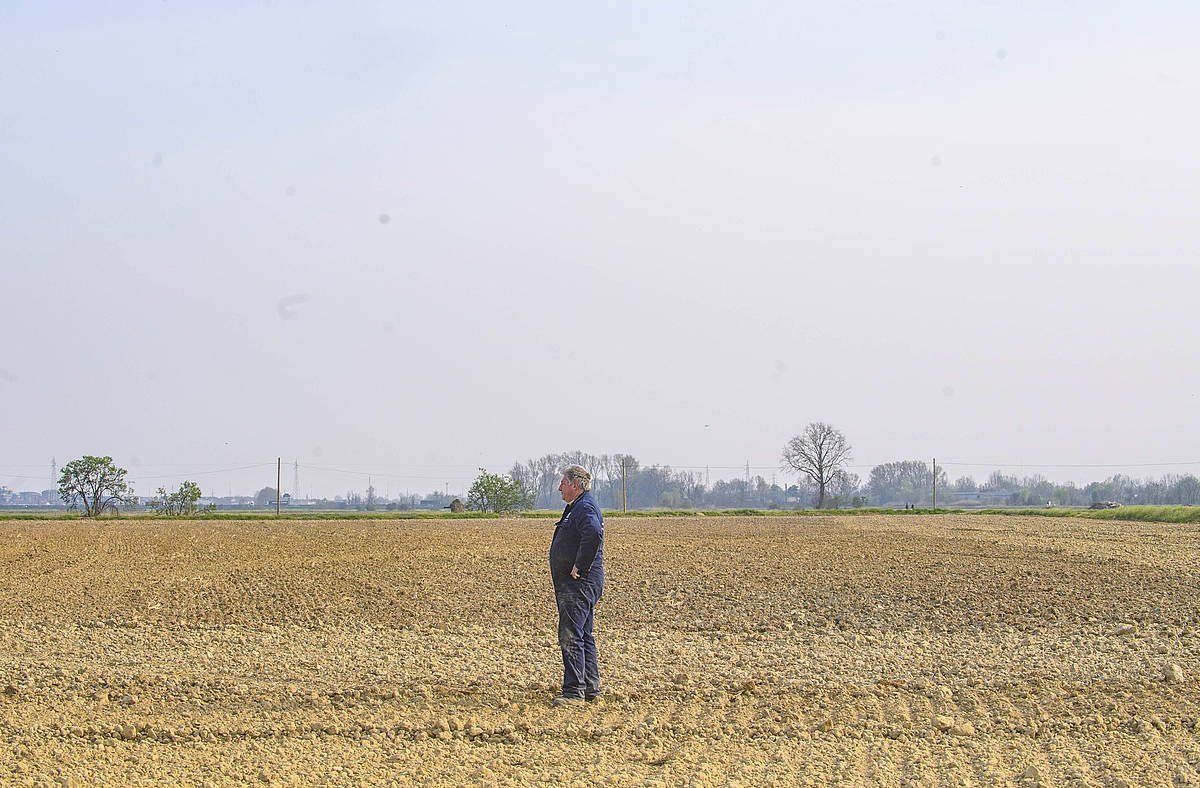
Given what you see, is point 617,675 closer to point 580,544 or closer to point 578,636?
point 578,636

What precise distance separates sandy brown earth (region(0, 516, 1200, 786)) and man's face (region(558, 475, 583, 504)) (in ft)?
5.43

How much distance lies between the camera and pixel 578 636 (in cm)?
996

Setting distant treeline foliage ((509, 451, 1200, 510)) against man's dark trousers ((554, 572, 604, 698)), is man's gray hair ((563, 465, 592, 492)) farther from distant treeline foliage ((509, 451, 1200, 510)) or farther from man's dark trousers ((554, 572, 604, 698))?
distant treeline foliage ((509, 451, 1200, 510))

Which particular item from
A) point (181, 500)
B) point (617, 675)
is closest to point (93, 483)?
point (181, 500)

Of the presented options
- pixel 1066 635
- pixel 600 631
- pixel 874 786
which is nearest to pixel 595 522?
pixel 874 786

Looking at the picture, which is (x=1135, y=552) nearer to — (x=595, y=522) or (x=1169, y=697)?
(x=1169, y=697)

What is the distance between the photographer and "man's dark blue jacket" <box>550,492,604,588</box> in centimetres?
1005

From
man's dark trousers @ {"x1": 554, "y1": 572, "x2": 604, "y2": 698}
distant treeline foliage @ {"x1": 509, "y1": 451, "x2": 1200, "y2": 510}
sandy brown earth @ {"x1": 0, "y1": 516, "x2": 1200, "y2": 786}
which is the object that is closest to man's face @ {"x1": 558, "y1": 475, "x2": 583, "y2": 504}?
man's dark trousers @ {"x1": 554, "y1": 572, "x2": 604, "y2": 698}

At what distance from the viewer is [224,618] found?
50.7 ft

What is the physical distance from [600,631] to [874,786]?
714cm

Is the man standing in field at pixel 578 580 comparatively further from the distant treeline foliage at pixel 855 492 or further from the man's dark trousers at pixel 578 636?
the distant treeline foliage at pixel 855 492

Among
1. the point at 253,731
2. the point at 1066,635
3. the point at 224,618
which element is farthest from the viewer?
the point at 224,618

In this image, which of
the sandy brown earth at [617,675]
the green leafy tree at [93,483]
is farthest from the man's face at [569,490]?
the green leafy tree at [93,483]

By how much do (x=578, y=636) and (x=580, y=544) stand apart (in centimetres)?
73
